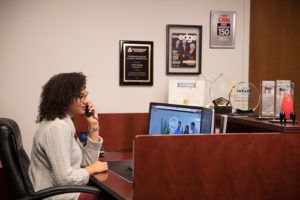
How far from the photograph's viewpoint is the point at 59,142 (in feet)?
6.72

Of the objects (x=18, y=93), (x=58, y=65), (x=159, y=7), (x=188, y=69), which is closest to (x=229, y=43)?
(x=188, y=69)

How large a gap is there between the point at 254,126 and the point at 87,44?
54.8 inches

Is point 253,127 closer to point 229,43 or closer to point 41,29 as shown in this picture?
point 229,43

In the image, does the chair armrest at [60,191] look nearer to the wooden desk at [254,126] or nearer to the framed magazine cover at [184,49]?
the wooden desk at [254,126]

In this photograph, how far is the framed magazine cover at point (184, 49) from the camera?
3.22 m

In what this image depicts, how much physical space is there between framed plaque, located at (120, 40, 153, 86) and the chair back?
50.1 inches

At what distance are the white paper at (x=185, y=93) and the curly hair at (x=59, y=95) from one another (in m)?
0.97

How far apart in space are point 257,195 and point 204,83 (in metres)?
1.41

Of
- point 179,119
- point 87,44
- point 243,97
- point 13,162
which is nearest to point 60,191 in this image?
point 13,162

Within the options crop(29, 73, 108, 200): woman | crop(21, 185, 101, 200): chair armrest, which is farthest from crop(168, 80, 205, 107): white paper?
crop(21, 185, 101, 200): chair armrest

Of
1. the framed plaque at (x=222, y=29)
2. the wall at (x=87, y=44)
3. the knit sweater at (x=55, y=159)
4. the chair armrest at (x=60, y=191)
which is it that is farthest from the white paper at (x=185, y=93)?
the chair armrest at (x=60, y=191)

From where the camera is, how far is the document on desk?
219 cm

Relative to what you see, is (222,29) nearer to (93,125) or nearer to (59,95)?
(93,125)

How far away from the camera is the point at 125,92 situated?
3.17m
